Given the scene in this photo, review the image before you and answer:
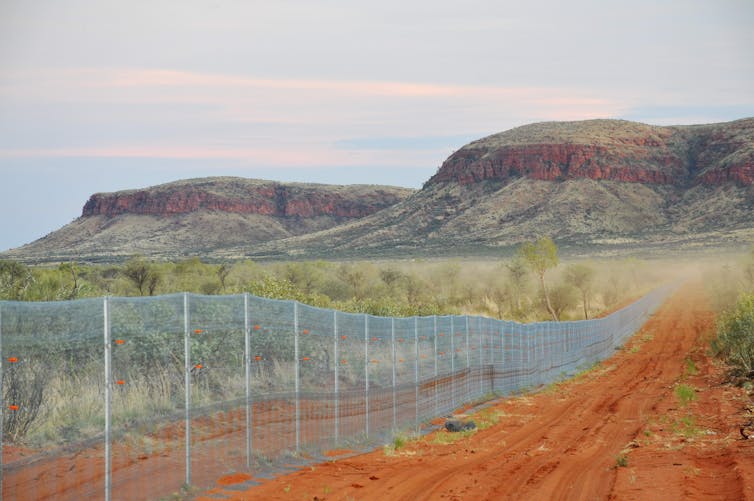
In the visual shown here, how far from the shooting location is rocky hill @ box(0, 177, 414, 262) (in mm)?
150500

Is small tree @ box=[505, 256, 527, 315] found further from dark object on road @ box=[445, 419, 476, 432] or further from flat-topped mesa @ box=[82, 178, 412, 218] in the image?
flat-topped mesa @ box=[82, 178, 412, 218]

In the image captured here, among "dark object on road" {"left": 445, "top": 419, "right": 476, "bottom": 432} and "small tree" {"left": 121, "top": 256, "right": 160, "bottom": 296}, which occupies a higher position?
"small tree" {"left": 121, "top": 256, "right": 160, "bottom": 296}

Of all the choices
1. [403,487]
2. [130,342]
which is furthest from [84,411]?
[403,487]

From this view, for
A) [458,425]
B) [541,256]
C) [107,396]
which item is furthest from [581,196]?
[107,396]

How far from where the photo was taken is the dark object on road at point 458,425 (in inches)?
741

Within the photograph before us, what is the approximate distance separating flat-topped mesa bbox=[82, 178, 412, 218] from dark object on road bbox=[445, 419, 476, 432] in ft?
490

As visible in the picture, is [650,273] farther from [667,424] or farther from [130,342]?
[130,342]

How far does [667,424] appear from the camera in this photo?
1845 cm

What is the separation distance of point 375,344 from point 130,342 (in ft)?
23.2

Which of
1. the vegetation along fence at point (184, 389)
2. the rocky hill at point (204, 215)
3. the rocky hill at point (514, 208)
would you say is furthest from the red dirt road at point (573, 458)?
the rocky hill at point (204, 215)

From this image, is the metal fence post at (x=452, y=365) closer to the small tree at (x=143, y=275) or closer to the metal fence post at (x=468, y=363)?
the metal fence post at (x=468, y=363)

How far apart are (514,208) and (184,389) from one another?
115247mm

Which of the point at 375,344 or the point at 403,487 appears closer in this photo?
the point at 403,487

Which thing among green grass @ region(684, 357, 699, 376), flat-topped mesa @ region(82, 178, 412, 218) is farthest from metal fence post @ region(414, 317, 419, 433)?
flat-topped mesa @ region(82, 178, 412, 218)
